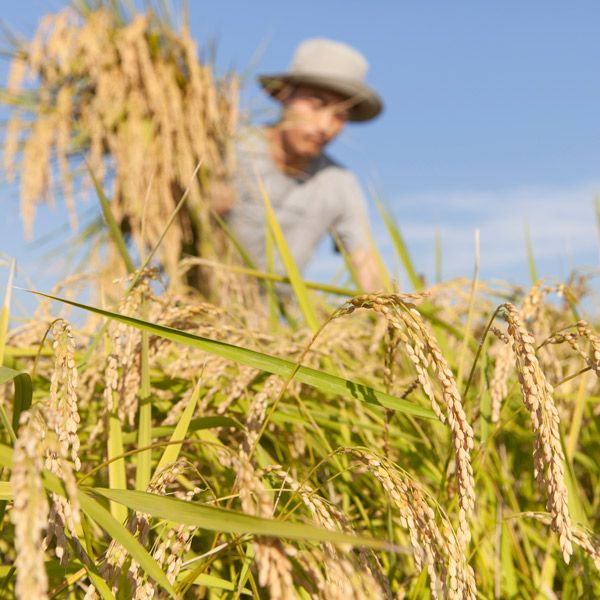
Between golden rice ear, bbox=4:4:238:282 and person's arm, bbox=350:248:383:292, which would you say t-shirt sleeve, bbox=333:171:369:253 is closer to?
person's arm, bbox=350:248:383:292

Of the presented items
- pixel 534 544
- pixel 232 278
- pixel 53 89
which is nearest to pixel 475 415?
pixel 534 544

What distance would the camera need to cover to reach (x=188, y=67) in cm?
463

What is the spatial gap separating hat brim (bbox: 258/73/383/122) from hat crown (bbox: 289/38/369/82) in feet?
0.32

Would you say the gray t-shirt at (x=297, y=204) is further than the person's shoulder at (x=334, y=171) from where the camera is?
No

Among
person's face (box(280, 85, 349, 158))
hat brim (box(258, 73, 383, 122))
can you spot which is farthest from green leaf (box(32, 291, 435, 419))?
hat brim (box(258, 73, 383, 122))

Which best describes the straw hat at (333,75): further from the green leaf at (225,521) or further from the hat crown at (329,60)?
the green leaf at (225,521)

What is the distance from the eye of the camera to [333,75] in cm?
552

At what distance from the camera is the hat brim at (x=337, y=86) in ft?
17.6

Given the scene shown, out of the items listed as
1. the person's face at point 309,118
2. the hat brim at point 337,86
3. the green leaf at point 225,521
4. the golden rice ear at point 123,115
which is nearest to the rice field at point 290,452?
the green leaf at point 225,521

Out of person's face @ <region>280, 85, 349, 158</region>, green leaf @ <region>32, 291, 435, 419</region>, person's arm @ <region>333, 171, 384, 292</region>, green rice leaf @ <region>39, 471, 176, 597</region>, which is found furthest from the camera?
person's arm @ <region>333, 171, 384, 292</region>

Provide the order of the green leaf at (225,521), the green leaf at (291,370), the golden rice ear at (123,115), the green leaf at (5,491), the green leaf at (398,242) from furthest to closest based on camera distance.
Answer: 1. the golden rice ear at (123,115)
2. the green leaf at (398,242)
3. the green leaf at (291,370)
4. the green leaf at (5,491)
5. the green leaf at (225,521)

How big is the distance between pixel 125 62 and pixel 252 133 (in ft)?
3.30

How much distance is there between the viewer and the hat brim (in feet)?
17.6

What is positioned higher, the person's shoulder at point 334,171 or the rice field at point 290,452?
the person's shoulder at point 334,171
